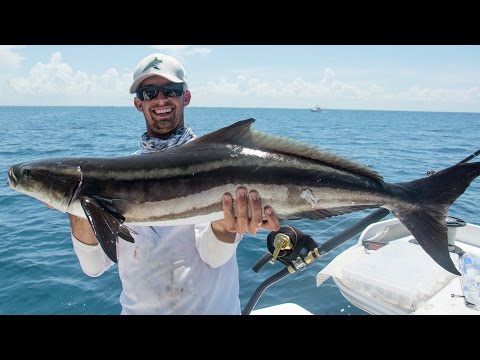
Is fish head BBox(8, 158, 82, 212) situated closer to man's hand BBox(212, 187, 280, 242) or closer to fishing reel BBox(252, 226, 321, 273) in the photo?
man's hand BBox(212, 187, 280, 242)

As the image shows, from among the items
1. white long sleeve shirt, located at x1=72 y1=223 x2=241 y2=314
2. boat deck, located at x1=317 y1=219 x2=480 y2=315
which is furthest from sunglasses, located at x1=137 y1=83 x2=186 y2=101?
boat deck, located at x1=317 y1=219 x2=480 y2=315

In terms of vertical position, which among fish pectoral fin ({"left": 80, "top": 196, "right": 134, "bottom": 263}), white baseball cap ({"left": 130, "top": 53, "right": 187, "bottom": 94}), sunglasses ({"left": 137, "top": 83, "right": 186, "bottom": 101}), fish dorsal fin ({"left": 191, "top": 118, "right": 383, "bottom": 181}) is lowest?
fish pectoral fin ({"left": 80, "top": 196, "right": 134, "bottom": 263})

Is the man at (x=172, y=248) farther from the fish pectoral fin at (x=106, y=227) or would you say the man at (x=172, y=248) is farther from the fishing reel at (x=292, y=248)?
the fishing reel at (x=292, y=248)

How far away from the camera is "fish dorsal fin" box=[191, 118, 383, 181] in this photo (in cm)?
308

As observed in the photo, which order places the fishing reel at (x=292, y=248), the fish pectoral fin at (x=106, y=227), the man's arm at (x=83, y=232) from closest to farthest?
the fish pectoral fin at (x=106, y=227) → the man's arm at (x=83, y=232) → the fishing reel at (x=292, y=248)

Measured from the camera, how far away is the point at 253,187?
3.07 m

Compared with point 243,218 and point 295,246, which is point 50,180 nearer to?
point 243,218

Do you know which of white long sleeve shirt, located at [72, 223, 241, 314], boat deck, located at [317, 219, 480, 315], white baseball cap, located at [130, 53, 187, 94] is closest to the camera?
white long sleeve shirt, located at [72, 223, 241, 314]

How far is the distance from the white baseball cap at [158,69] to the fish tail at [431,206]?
2337mm

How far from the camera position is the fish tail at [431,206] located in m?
3.02

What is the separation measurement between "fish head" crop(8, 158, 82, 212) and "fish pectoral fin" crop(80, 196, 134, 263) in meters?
0.33

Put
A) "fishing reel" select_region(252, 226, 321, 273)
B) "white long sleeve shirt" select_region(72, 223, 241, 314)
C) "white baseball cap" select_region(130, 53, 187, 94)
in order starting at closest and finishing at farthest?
"white long sleeve shirt" select_region(72, 223, 241, 314), "white baseball cap" select_region(130, 53, 187, 94), "fishing reel" select_region(252, 226, 321, 273)

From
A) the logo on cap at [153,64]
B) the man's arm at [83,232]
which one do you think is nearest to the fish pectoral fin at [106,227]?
the man's arm at [83,232]

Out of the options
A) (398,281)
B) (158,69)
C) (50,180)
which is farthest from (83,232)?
(398,281)
